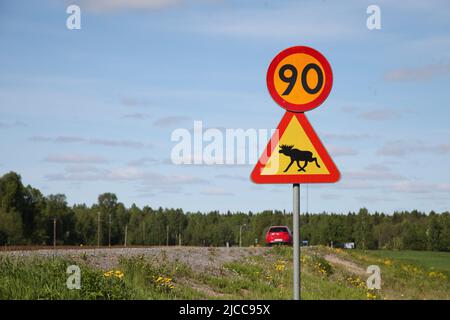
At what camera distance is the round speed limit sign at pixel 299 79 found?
7629 millimetres

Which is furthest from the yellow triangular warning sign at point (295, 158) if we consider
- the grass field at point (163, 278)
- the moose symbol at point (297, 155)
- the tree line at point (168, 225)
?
the tree line at point (168, 225)

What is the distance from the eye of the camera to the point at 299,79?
25.0ft

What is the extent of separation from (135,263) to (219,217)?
5631 inches

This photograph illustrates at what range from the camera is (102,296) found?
962cm

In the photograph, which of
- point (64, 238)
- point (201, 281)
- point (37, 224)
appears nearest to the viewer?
point (201, 281)

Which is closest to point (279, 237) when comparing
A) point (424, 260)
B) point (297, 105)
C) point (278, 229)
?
point (278, 229)

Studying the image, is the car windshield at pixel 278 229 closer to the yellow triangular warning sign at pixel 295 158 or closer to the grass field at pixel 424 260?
the grass field at pixel 424 260

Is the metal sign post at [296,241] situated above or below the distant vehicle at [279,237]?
above

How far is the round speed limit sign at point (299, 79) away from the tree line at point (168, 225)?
212ft

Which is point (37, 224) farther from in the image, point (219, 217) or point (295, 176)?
point (295, 176)

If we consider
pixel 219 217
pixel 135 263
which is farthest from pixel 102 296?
pixel 219 217

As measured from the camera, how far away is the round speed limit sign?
7629mm
